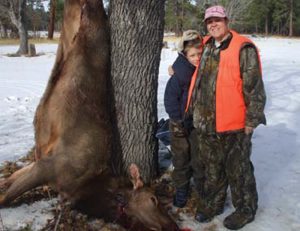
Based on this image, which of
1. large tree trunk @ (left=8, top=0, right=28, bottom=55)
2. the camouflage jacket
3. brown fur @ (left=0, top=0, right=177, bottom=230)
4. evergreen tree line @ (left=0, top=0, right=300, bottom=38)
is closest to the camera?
the camouflage jacket

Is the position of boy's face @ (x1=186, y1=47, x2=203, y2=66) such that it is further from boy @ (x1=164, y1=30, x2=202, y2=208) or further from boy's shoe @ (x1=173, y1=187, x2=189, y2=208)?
boy's shoe @ (x1=173, y1=187, x2=189, y2=208)

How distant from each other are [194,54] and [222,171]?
1.22m

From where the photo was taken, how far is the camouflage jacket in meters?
3.79

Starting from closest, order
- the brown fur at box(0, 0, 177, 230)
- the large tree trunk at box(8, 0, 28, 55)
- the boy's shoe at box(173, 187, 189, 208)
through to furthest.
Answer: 1. the brown fur at box(0, 0, 177, 230)
2. the boy's shoe at box(173, 187, 189, 208)
3. the large tree trunk at box(8, 0, 28, 55)

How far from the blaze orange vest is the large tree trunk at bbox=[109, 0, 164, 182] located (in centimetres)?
101

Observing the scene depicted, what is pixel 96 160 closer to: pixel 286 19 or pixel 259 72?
pixel 259 72

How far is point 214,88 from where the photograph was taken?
3.99 metres

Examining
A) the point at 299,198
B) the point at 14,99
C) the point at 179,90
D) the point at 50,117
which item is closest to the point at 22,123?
→ the point at 14,99

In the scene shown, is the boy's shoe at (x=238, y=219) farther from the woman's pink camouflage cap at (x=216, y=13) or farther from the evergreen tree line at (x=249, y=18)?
the evergreen tree line at (x=249, y=18)

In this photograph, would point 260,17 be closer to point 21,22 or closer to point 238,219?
point 21,22

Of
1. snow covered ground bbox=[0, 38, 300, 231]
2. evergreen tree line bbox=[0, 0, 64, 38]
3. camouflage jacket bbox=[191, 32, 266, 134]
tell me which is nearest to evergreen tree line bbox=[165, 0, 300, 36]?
evergreen tree line bbox=[0, 0, 64, 38]

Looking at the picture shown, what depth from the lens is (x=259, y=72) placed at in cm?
380

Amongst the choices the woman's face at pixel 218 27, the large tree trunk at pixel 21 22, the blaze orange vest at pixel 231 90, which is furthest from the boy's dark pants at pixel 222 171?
the large tree trunk at pixel 21 22

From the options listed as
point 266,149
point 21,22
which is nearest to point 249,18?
point 21,22
